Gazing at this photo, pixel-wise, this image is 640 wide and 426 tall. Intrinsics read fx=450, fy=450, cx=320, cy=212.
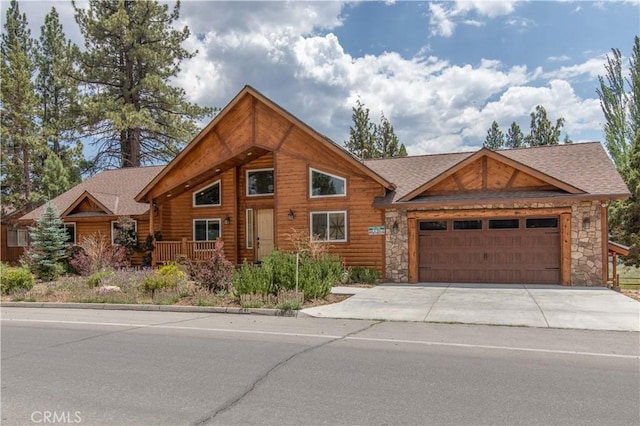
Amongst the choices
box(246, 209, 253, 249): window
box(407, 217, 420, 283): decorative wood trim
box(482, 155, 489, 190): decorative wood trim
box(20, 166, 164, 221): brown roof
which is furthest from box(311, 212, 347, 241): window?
box(20, 166, 164, 221): brown roof

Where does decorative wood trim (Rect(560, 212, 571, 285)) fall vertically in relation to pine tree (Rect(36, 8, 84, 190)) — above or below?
below

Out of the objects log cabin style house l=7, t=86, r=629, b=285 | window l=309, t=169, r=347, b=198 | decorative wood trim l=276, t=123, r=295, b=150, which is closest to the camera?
log cabin style house l=7, t=86, r=629, b=285

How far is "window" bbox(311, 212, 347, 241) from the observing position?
1720cm

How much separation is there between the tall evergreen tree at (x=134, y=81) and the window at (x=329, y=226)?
17199mm

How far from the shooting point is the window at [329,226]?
17203mm

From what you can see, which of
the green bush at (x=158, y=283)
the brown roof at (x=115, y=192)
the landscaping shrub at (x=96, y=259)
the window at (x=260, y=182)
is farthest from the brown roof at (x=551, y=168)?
the brown roof at (x=115, y=192)

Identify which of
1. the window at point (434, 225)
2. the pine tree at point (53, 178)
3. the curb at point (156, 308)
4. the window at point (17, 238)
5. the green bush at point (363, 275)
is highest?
the pine tree at point (53, 178)

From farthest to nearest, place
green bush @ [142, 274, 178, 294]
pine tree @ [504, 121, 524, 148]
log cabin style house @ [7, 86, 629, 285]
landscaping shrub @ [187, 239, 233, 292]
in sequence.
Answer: pine tree @ [504, 121, 524, 148]
log cabin style house @ [7, 86, 629, 285]
landscaping shrub @ [187, 239, 233, 292]
green bush @ [142, 274, 178, 294]

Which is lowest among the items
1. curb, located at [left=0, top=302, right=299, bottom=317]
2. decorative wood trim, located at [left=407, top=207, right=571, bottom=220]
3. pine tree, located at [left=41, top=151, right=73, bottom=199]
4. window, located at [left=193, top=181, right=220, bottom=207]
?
curb, located at [left=0, top=302, right=299, bottom=317]

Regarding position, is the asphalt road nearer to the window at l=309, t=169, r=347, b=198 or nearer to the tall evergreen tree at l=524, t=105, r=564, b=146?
the window at l=309, t=169, r=347, b=198

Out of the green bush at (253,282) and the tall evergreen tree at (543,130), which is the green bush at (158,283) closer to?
the green bush at (253,282)

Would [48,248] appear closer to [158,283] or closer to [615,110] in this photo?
[158,283]

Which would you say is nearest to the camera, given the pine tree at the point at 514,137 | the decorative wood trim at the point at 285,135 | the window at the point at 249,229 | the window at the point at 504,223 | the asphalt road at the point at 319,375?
the asphalt road at the point at 319,375

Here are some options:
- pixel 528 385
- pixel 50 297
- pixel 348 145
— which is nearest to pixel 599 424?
pixel 528 385
